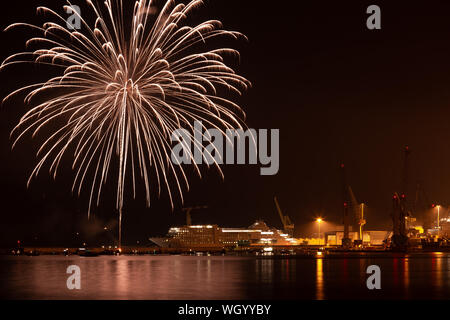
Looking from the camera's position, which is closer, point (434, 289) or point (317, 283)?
point (434, 289)

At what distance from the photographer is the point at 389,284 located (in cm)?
5034

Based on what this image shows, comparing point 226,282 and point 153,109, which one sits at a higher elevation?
point 153,109

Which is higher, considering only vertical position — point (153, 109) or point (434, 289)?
point (153, 109)
